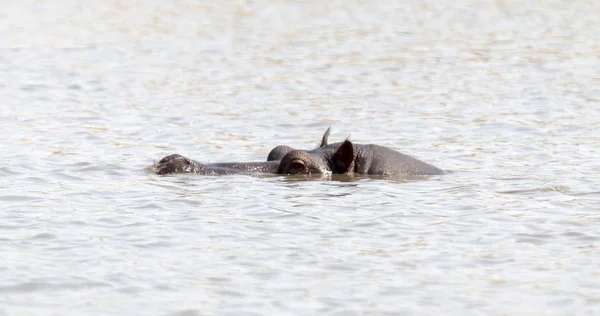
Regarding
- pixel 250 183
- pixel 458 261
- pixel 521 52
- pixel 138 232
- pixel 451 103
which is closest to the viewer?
pixel 458 261

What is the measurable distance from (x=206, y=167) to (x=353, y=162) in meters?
1.38

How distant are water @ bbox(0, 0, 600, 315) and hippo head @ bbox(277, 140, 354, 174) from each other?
0.64 ft

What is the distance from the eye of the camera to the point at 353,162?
11062 millimetres

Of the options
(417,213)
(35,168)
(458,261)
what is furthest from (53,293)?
(35,168)

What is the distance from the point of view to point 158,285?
702cm

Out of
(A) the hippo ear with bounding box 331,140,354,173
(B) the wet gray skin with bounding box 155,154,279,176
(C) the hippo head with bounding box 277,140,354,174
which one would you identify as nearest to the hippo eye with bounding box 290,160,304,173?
(C) the hippo head with bounding box 277,140,354,174

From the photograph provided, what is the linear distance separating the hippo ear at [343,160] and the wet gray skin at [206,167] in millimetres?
544

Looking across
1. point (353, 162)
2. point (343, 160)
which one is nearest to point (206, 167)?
point (343, 160)

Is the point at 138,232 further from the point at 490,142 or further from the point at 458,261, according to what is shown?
the point at 490,142

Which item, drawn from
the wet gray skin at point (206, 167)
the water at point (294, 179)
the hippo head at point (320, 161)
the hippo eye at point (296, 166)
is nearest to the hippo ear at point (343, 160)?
the hippo head at point (320, 161)

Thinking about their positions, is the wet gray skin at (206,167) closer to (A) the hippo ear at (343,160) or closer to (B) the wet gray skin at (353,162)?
(B) the wet gray skin at (353,162)

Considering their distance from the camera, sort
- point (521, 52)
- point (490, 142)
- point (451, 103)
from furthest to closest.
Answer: point (521, 52)
point (451, 103)
point (490, 142)

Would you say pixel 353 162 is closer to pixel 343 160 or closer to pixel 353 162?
pixel 353 162

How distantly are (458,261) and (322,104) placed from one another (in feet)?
29.2
